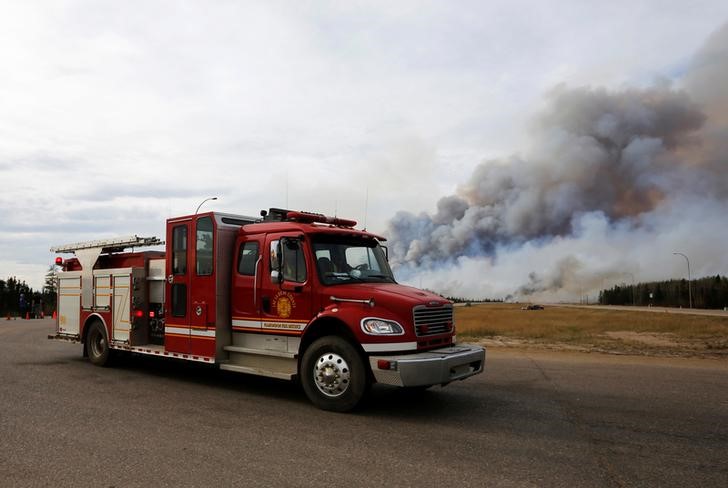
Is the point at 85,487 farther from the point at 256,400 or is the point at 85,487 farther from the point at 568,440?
the point at 568,440

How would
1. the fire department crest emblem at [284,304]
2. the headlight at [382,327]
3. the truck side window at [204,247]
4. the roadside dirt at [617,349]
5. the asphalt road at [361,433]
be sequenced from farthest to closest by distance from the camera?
the roadside dirt at [617,349] < the truck side window at [204,247] < the fire department crest emblem at [284,304] < the headlight at [382,327] < the asphalt road at [361,433]

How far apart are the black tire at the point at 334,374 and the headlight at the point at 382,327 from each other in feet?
1.17

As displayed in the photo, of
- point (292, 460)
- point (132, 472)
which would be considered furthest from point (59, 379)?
point (292, 460)

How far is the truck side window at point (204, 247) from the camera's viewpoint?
8758 millimetres

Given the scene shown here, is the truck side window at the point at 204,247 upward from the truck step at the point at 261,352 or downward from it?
upward

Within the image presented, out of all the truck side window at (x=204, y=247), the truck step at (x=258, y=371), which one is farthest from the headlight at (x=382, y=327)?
the truck side window at (x=204, y=247)

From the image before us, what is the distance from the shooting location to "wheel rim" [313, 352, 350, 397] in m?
7.12

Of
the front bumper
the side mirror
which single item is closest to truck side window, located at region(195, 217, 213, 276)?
the side mirror

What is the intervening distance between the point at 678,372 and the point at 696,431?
5.73 m

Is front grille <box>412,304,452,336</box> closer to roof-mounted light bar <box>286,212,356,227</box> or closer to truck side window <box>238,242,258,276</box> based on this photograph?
roof-mounted light bar <box>286,212,356,227</box>

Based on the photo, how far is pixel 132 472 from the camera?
4766 mm

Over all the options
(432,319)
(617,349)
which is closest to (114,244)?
(432,319)

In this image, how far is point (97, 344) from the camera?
1147 cm

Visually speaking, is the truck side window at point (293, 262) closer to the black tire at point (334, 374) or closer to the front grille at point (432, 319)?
the black tire at point (334, 374)
